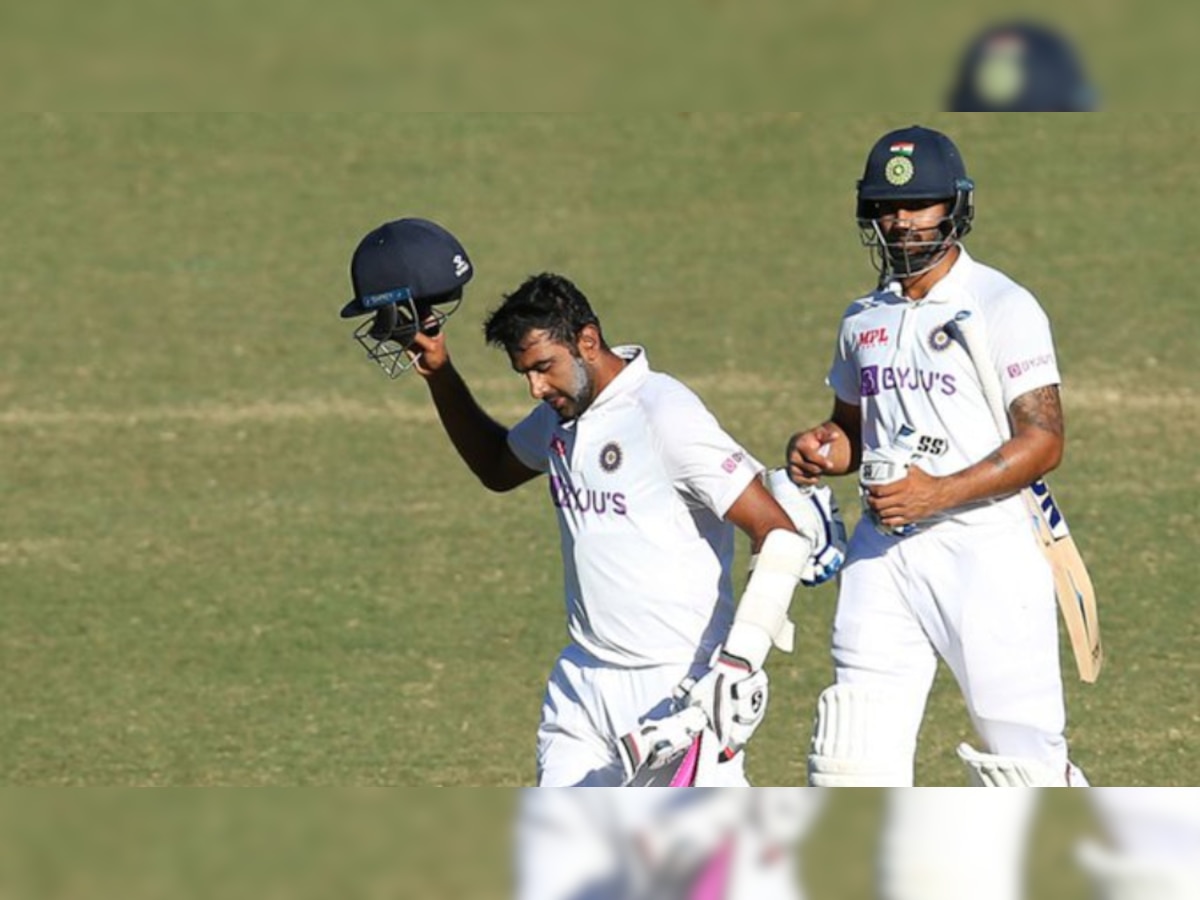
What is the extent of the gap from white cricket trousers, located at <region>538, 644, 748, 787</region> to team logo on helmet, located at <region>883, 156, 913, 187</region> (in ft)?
5.29

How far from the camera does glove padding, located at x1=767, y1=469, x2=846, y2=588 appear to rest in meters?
8.38

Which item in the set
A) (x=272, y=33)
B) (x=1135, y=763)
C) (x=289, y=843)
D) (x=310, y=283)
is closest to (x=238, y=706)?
(x=1135, y=763)

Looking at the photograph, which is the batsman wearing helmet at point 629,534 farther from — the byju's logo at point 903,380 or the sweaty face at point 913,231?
the sweaty face at point 913,231

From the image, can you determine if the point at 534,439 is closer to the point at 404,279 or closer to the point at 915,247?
the point at 404,279

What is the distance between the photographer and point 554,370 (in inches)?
305

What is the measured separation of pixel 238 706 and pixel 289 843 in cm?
783

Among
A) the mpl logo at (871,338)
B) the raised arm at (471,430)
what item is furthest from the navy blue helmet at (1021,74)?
the raised arm at (471,430)

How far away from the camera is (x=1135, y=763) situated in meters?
10.9

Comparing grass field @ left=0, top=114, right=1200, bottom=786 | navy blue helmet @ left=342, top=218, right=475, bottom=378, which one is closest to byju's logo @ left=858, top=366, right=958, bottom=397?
navy blue helmet @ left=342, top=218, right=475, bottom=378

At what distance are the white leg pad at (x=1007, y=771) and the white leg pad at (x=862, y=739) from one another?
194 mm

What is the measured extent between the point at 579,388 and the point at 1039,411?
1.36 meters

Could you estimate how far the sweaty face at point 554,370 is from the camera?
25.3ft

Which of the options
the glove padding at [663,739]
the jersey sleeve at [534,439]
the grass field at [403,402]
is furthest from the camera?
the grass field at [403,402]

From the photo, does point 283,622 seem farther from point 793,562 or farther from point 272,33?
point 272,33
